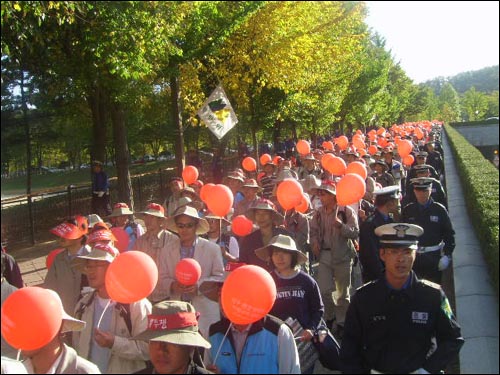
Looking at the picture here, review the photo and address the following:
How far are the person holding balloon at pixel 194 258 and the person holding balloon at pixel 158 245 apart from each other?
4 cm

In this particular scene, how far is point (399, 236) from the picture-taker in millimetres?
3588

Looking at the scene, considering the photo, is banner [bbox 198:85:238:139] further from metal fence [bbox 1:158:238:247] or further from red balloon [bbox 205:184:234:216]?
metal fence [bbox 1:158:238:247]

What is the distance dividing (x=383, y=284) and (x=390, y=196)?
8.77 feet

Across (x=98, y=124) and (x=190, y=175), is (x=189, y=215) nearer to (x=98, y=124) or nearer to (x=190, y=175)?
(x=190, y=175)

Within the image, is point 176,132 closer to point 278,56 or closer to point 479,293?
point 278,56

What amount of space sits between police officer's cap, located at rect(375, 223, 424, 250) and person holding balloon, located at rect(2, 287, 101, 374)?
199 cm

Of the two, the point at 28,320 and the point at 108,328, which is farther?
the point at 108,328

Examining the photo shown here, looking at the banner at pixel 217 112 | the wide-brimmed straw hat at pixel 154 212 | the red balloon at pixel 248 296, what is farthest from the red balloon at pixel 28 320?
the banner at pixel 217 112

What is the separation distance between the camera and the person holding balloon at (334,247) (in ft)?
20.5

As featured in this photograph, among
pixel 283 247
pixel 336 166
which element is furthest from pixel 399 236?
pixel 336 166

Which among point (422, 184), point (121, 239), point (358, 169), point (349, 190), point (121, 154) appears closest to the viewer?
point (121, 239)

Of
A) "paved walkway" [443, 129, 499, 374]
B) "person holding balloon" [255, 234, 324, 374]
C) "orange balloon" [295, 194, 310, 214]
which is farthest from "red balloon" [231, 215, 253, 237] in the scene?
"paved walkway" [443, 129, 499, 374]

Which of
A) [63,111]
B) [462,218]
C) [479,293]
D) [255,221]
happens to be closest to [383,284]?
[479,293]

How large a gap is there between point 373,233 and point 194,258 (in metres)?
2.08
